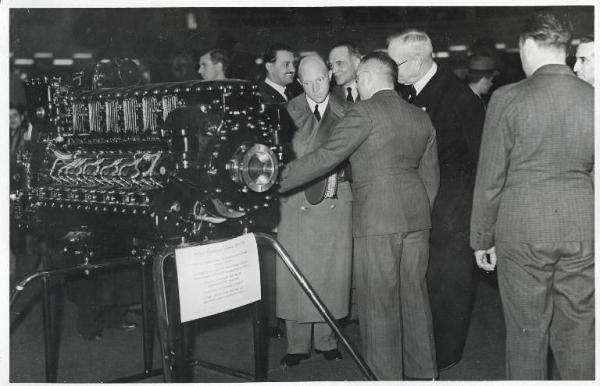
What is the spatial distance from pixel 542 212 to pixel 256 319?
1352mm

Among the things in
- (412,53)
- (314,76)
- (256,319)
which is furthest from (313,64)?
(256,319)

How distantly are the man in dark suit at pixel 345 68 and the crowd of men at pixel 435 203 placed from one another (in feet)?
0.04

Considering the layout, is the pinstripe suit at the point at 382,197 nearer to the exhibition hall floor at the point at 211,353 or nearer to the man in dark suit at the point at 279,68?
the exhibition hall floor at the point at 211,353

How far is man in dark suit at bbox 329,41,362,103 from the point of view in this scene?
443 cm

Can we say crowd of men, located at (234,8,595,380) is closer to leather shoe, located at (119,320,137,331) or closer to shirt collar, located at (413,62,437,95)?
shirt collar, located at (413,62,437,95)

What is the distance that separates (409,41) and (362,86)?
1.74 feet

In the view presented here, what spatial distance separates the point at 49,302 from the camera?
2906mm

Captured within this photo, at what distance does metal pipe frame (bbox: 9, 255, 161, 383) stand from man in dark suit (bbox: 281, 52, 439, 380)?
0.89 meters

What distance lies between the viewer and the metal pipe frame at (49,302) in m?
2.61

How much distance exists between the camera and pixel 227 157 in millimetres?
2557

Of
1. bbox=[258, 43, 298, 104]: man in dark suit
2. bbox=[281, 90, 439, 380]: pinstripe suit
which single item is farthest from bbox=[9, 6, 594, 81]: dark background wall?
bbox=[281, 90, 439, 380]: pinstripe suit

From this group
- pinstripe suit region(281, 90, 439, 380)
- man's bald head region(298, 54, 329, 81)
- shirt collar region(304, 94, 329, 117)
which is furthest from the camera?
shirt collar region(304, 94, 329, 117)

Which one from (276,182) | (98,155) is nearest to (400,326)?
(276,182)

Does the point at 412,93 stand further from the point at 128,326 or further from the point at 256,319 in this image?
Result: the point at 128,326
